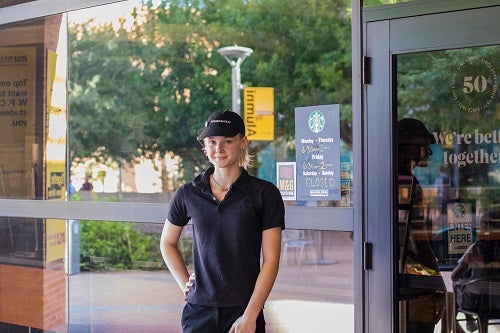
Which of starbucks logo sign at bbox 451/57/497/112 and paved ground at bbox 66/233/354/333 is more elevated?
starbucks logo sign at bbox 451/57/497/112

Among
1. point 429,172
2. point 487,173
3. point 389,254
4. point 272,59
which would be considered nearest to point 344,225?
point 389,254

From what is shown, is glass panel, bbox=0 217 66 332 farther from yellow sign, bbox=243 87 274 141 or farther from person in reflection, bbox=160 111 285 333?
yellow sign, bbox=243 87 274 141

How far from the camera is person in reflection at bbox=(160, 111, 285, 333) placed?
2.82 meters

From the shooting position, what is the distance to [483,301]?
12.1 ft

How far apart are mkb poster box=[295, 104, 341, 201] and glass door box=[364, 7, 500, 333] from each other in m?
0.38

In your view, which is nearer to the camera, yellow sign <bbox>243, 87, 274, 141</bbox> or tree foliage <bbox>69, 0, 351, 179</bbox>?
yellow sign <bbox>243, 87, 274, 141</bbox>

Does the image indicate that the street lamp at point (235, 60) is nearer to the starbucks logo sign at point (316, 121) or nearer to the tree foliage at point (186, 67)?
the tree foliage at point (186, 67)

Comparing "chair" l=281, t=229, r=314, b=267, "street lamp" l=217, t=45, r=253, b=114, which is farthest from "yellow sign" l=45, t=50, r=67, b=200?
"street lamp" l=217, t=45, r=253, b=114

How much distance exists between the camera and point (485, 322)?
3672 millimetres

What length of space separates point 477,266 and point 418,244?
0.34 metres

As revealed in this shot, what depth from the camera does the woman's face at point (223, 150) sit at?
289cm

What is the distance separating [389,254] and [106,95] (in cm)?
1104

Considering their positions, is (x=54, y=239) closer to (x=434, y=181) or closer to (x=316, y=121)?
(x=316, y=121)

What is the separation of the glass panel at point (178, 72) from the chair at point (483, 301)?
26.3 feet
